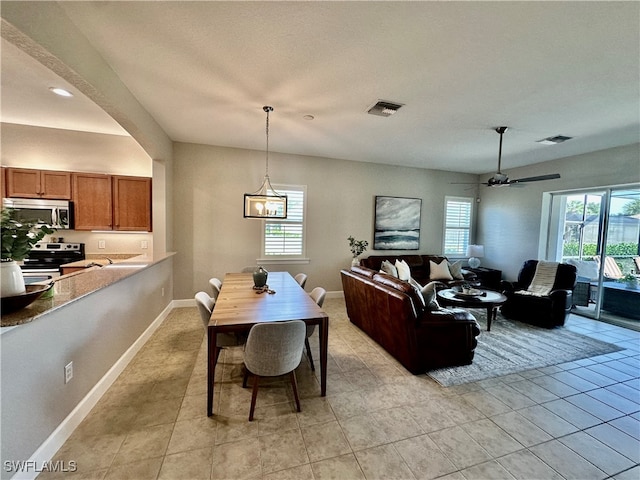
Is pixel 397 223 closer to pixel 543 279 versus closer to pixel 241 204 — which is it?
A: pixel 543 279

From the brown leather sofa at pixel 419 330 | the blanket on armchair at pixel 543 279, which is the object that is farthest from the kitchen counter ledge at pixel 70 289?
the blanket on armchair at pixel 543 279

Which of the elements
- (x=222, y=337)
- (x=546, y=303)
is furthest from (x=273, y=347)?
(x=546, y=303)

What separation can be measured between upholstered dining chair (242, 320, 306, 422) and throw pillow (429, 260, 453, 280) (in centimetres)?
419

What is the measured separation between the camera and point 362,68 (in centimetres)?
228

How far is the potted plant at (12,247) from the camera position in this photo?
140cm

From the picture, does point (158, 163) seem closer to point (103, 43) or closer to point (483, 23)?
point (103, 43)

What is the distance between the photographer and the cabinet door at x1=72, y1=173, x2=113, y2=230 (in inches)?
155

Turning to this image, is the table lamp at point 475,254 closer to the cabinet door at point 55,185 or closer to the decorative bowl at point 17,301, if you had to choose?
the decorative bowl at point 17,301

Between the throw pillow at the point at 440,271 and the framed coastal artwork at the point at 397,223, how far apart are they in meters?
0.73

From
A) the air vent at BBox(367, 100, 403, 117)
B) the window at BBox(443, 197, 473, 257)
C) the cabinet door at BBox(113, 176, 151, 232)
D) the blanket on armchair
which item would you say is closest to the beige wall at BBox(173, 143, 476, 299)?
the cabinet door at BBox(113, 176, 151, 232)

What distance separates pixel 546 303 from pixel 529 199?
2.45 metres

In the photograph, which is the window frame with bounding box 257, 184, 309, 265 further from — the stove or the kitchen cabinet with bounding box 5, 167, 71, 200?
the kitchen cabinet with bounding box 5, 167, 71, 200

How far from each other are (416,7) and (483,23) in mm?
511

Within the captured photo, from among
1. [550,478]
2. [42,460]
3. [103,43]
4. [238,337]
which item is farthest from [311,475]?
→ [103,43]
